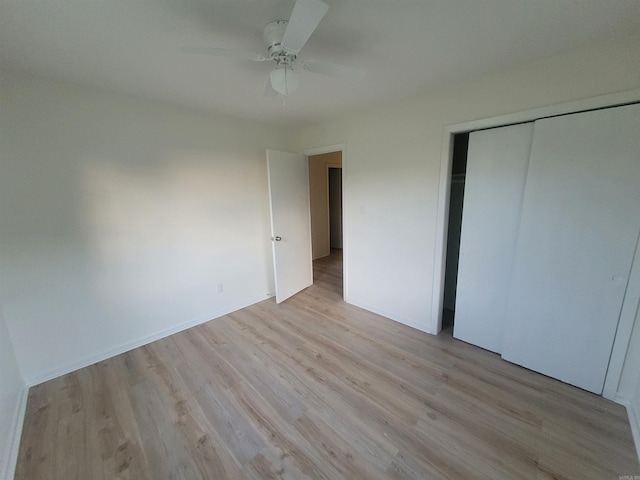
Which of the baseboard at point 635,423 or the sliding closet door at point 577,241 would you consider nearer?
the baseboard at point 635,423

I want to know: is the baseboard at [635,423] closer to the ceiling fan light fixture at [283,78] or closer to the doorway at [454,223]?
the doorway at [454,223]

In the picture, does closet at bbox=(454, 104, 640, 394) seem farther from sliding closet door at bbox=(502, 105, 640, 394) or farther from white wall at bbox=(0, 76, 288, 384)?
white wall at bbox=(0, 76, 288, 384)

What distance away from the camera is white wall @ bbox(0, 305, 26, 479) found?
131 centimetres

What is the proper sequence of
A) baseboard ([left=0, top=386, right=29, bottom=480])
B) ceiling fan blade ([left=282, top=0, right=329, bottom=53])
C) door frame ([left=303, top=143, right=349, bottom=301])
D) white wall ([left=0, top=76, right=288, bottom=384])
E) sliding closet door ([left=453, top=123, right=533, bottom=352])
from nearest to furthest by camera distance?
ceiling fan blade ([left=282, top=0, right=329, bottom=53]) < baseboard ([left=0, top=386, right=29, bottom=480]) < white wall ([left=0, top=76, right=288, bottom=384]) < sliding closet door ([left=453, top=123, right=533, bottom=352]) < door frame ([left=303, top=143, right=349, bottom=301])

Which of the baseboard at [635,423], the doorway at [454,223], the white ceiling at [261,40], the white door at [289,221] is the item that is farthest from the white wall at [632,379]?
the white door at [289,221]

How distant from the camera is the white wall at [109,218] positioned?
1760 millimetres

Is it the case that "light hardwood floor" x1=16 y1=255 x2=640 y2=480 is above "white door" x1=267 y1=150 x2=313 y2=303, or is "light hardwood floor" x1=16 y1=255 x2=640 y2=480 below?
below

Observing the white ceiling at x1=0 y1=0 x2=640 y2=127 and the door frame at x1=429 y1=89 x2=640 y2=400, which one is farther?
the door frame at x1=429 y1=89 x2=640 y2=400

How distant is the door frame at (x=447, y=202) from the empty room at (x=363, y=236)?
0.04 ft

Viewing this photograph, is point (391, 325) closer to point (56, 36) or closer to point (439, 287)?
point (439, 287)

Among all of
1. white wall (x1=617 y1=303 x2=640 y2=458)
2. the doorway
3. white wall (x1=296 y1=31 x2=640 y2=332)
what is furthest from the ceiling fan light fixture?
white wall (x1=617 y1=303 x2=640 y2=458)

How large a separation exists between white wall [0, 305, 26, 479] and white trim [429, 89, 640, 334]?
3054mm

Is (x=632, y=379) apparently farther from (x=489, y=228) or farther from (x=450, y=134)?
(x=450, y=134)

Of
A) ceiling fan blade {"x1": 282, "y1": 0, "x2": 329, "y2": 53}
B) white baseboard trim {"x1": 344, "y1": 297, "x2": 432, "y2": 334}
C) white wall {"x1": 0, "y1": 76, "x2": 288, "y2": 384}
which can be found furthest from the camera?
white baseboard trim {"x1": 344, "y1": 297, "x2": 432, "y2": 334}
